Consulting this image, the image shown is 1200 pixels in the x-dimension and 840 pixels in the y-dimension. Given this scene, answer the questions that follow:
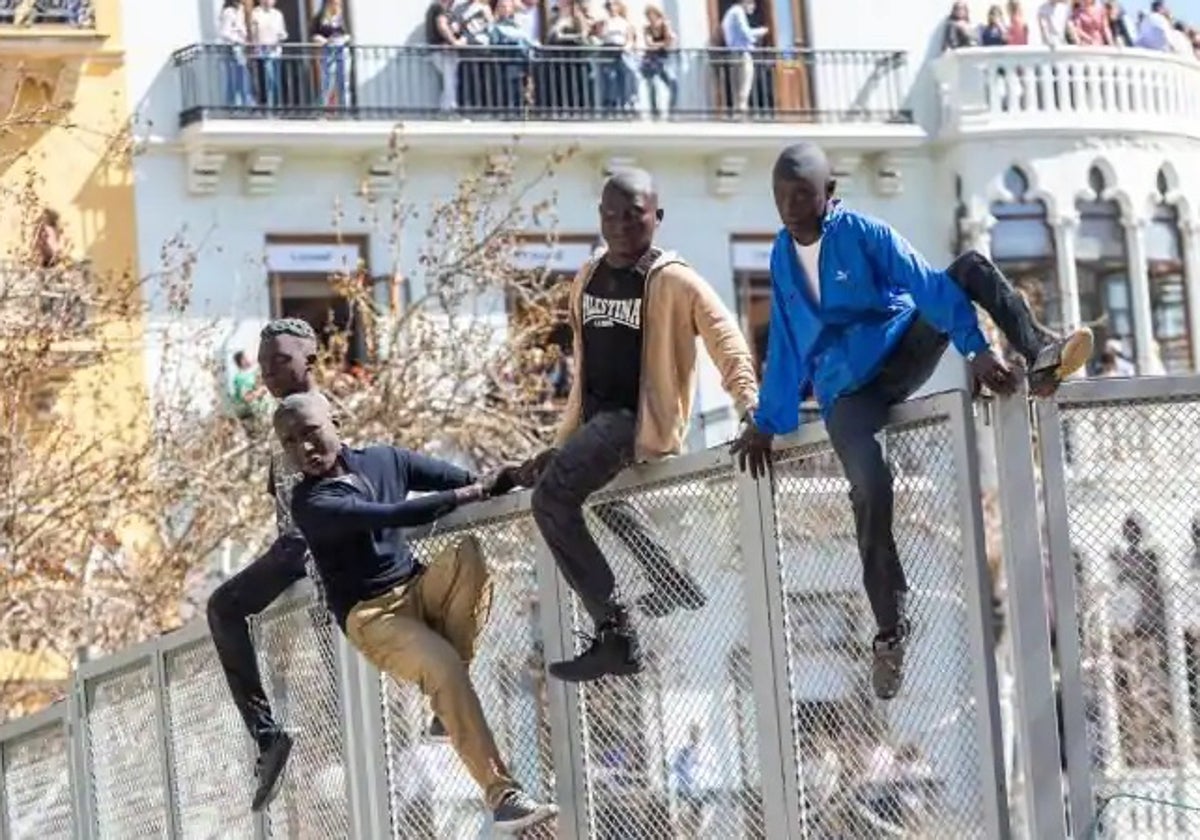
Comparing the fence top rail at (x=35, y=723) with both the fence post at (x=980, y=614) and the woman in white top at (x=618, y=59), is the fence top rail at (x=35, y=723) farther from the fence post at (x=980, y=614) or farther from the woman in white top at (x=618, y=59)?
the woman in white top at (x=618, y=59)

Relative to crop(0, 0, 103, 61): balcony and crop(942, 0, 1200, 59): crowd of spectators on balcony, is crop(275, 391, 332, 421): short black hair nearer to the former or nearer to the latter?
crop(0, 0, 103, 61): balcony

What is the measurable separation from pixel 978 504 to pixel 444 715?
9.06 ft

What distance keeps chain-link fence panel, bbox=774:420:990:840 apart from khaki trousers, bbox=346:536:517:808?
5.19 feet

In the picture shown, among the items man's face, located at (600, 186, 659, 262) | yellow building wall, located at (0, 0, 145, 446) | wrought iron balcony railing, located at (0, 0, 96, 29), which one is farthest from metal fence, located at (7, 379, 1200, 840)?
wrought iron balcony railing, located at (0, 0, 96, 29)

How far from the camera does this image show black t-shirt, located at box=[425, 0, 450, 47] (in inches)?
1497

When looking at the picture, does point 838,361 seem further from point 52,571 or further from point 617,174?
point 52,571

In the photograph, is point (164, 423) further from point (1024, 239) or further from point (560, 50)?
point (1024, 239)

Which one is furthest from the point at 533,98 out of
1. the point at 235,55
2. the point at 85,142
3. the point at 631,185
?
the point at 631,185

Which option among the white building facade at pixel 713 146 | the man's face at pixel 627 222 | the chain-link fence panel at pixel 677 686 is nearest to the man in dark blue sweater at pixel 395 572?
the chain-link fence panel at pixel 677 686

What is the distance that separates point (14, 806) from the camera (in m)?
18.3

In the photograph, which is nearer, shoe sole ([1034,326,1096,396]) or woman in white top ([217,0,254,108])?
shoe sole ([1034,326,1096,396])

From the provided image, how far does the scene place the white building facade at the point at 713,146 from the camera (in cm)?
3706

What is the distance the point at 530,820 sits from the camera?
35.6 feet

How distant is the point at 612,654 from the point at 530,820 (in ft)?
2.32
